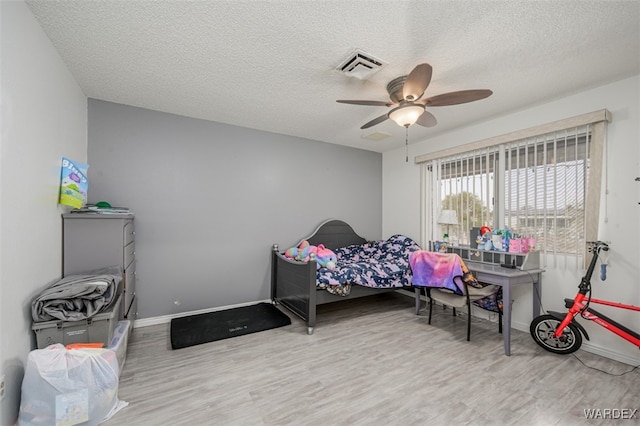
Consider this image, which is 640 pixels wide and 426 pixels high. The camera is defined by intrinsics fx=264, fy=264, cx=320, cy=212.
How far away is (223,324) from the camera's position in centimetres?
294

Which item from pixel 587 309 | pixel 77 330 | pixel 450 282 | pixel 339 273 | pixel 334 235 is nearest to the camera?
pixel 77 330

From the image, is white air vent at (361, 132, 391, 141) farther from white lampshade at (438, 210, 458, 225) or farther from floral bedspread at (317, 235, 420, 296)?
floral bedspread at (317, 235, 420, 296)

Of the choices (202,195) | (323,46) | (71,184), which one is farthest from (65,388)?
(323,46)

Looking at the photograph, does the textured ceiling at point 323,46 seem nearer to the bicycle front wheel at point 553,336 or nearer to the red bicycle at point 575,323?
the red bicycle at point 575,323

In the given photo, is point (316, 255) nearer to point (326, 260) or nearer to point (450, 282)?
point (326, 260)

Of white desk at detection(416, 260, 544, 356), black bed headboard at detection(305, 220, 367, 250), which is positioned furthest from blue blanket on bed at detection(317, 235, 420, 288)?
white desk at detection(416, 260, 544, 356)

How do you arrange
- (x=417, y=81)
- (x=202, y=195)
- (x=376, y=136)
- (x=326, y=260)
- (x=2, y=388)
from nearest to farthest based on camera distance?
1. (x=2, y=388)
2. (x=417, y=81)
3. (x=326, y=260)
4. (x=202, y=195)
5. (x=376, y=136)

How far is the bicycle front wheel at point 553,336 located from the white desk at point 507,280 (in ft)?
0.86

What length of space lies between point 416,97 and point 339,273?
1955 millimetres

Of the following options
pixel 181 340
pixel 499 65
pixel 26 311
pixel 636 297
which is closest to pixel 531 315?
pixel 636 297

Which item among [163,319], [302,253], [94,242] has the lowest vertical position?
[163,319]

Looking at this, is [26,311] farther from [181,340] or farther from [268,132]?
[268,132]

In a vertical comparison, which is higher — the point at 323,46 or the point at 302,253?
the point at 323,46

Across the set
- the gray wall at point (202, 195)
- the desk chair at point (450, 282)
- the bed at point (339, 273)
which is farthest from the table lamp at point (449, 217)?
the gray wall at point (202, 195)
